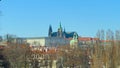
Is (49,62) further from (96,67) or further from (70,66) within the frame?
(96,67)

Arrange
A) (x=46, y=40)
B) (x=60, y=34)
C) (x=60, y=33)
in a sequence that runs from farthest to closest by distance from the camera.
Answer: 1. (x=60, y=33)
2. (x=60, y=34)
3. (x=46, y=40)

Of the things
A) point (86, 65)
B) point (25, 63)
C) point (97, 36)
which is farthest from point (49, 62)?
point (97, 36)

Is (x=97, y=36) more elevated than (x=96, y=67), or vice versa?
(x=97, y=36)

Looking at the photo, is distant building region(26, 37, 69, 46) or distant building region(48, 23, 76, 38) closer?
distant building region(26, 37, 69, 46)

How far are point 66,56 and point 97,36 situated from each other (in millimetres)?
20294

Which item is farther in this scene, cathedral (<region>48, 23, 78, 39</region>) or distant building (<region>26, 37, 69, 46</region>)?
cathedral (<region>48, 23, 78, 39</region>)

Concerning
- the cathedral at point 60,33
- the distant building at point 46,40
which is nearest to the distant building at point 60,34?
the cathedral at point 60,33

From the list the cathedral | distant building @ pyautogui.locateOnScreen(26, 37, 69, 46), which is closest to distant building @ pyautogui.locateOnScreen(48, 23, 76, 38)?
the cathedral

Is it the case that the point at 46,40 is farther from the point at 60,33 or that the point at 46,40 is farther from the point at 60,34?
the point at 60,33

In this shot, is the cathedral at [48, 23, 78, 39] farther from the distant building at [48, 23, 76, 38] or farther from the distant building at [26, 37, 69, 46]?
the distant building at [26, 37, 69, 46]

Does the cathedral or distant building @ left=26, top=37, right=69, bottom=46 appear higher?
the cathedral

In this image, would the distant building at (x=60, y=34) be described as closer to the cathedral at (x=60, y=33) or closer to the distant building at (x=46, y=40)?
the cathedral at (x=60, y=33)

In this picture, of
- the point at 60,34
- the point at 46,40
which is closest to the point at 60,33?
the point at 60,34

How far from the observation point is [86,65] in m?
59.5
